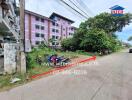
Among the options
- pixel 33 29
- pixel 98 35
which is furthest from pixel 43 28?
pixel 98 35

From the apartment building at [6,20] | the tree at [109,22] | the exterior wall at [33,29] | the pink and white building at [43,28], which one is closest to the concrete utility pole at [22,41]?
the apartment building at [6,20]

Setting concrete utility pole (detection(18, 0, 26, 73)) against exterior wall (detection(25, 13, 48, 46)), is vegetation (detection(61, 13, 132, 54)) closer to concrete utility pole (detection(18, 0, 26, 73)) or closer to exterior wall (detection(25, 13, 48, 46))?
exterior wall (detection(25, 13, 48, 46))

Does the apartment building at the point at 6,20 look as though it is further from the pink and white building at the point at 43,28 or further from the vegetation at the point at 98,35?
the vegetation at the point at 98,35

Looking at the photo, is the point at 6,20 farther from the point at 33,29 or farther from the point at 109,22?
the point at 109,22

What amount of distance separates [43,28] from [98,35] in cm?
2187

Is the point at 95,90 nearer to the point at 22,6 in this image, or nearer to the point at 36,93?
the point at 36,93

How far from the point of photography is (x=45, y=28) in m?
41.8

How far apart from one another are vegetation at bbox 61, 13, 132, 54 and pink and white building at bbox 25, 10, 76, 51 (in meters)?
9.60

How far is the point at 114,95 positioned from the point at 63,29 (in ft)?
155

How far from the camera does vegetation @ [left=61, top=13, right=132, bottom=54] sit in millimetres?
23391

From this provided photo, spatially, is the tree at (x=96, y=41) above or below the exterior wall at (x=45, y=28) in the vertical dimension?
below

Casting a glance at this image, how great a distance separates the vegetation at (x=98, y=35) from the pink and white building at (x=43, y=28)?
31.5 feet

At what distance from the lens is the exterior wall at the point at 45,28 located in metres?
35.4

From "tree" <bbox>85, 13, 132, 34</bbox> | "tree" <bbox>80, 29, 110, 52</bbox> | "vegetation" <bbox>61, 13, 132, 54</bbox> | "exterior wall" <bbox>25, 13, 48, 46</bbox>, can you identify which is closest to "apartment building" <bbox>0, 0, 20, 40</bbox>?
"exterior wall" <bbox>25, 13, 48, 46</bbox>
